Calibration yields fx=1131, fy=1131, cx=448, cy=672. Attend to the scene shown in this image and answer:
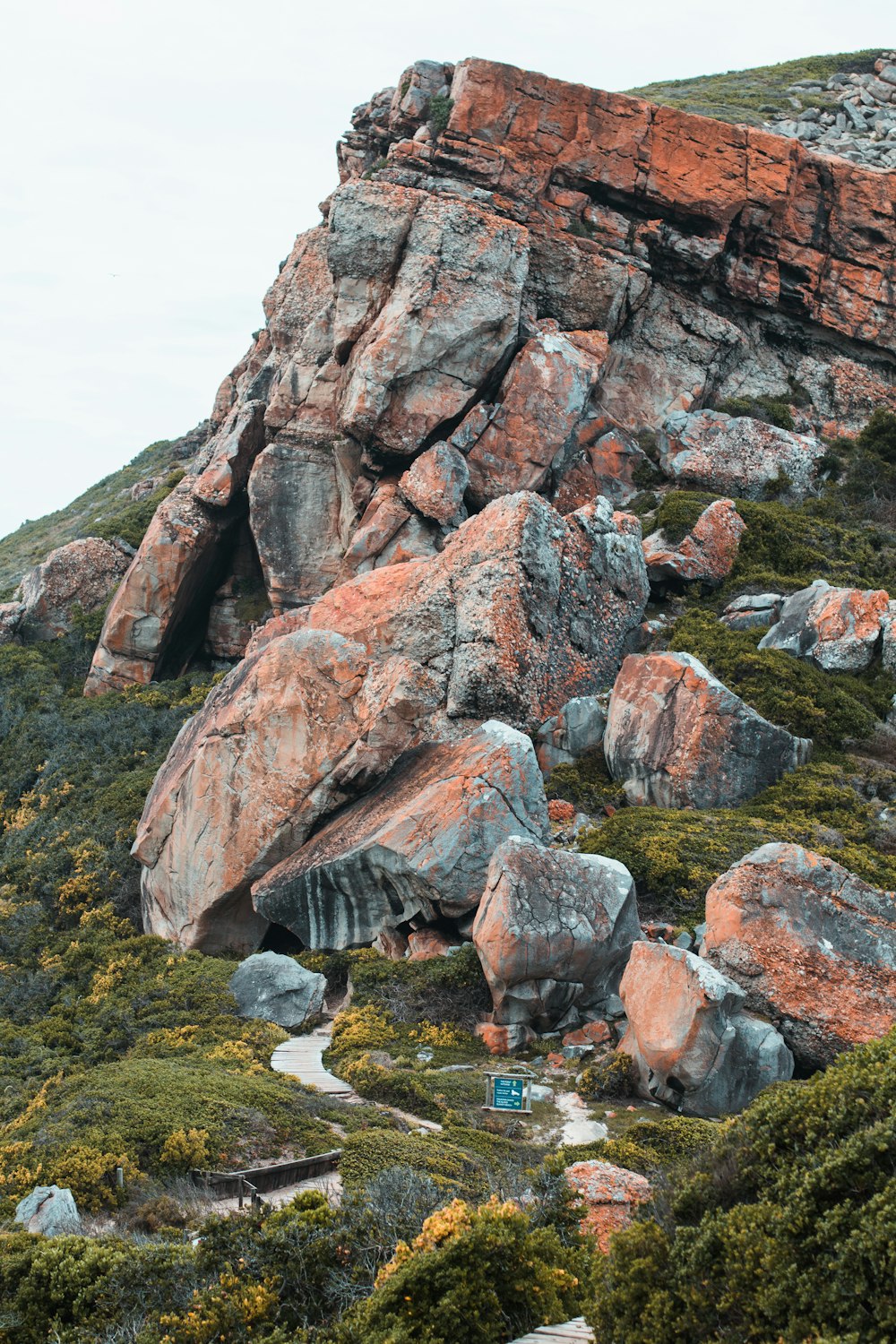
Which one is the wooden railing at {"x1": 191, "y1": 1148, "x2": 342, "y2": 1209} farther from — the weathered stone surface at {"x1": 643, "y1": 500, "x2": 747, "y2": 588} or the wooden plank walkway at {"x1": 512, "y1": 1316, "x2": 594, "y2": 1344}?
the weathered stone surface at {"x1": 643, "y1": 500, "x2": 747, "y2": 588}

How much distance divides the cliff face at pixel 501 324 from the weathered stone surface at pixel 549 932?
53.9 feet

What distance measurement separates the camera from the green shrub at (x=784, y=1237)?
6.11 meters

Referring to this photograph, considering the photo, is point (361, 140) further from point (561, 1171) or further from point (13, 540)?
point (561, 1171)

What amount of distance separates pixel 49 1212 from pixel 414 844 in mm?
9446

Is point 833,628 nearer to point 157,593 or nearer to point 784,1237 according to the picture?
point 157,593

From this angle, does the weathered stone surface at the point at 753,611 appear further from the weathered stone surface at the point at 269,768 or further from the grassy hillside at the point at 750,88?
the grassy hillside at the point at 750,88

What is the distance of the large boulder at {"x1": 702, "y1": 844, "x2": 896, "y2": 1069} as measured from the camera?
1462 cm

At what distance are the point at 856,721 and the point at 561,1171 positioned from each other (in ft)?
58.3

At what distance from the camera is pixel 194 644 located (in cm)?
3794

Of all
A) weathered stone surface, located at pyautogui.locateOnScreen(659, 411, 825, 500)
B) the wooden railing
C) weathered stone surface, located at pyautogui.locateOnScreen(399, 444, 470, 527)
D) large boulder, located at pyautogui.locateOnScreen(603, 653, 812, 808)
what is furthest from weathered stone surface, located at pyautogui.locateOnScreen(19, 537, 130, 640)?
the wooden railing

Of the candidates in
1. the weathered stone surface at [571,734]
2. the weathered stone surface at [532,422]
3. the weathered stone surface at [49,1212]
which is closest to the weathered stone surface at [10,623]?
the weathered stone surface at [532,422]

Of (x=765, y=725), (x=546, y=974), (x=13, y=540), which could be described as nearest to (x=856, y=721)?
(x=765, y=725)

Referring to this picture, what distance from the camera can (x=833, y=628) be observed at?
27312 mm

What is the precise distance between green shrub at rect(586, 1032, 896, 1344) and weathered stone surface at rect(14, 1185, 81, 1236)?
5.84 m
